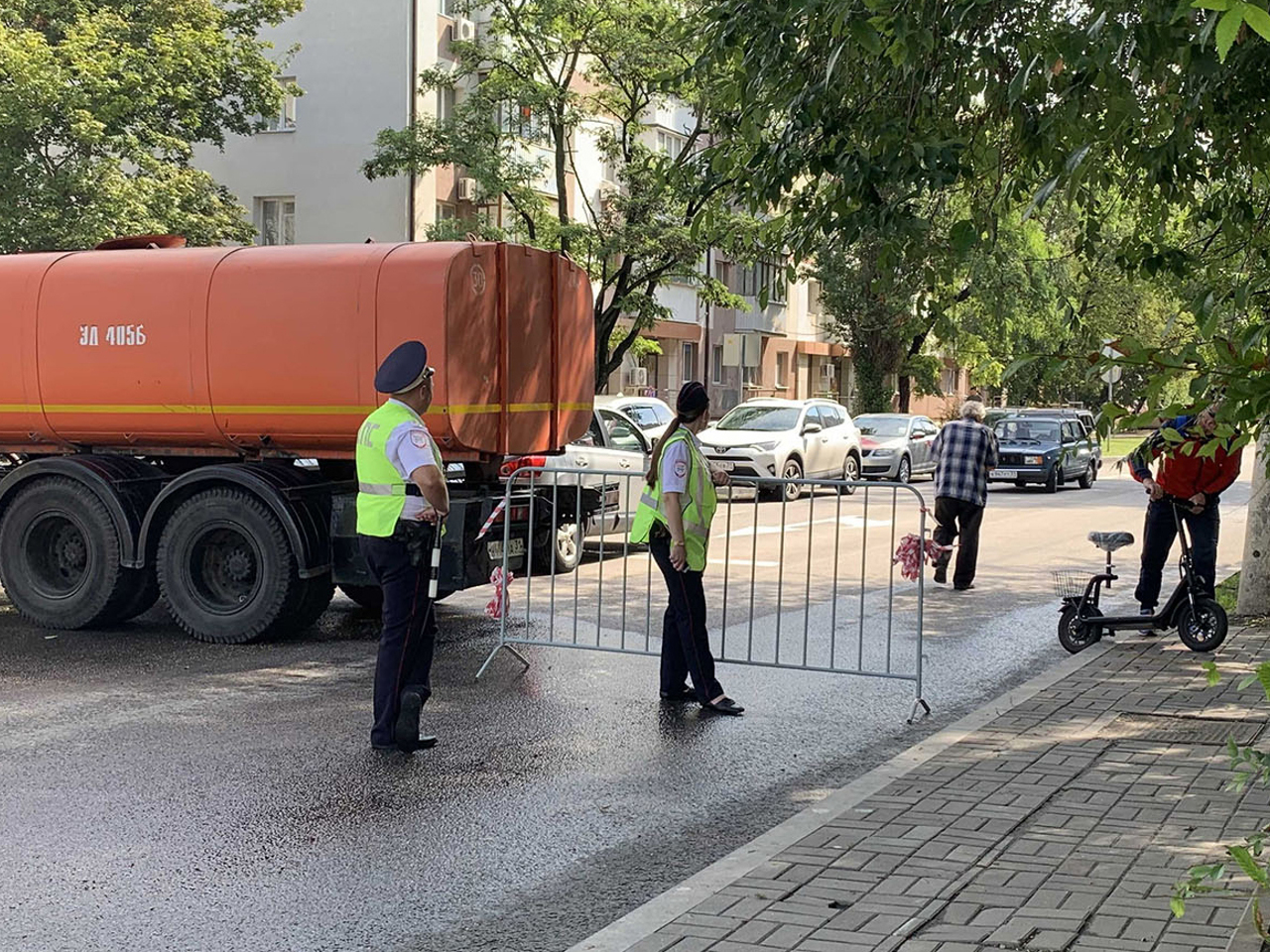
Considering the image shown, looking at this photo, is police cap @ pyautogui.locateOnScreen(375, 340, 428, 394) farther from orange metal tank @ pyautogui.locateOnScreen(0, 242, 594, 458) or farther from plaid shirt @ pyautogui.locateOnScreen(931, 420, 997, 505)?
plaid shirt @ pyautogui.locateOnScreen(931, 420, 997, 505)

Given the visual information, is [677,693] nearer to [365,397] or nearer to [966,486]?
[365,397]

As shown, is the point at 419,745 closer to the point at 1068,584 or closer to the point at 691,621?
the point at 691,621

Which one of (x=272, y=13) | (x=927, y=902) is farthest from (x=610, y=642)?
(x=272, y=13)

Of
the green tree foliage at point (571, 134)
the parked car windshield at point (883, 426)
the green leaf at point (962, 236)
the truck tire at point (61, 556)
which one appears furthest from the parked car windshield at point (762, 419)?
the green leaf at point (962, 236)

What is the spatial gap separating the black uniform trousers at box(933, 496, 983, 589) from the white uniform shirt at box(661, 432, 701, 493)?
6592 mm

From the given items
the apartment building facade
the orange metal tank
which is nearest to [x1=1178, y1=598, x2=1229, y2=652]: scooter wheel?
the orange metal tank

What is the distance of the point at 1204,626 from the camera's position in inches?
418

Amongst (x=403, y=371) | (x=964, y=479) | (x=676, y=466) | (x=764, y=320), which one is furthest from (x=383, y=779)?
(x=764, y=320)

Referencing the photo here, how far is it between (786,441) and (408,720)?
20978mm

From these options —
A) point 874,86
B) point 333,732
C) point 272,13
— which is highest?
point 272,13

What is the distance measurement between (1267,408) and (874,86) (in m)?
5.03

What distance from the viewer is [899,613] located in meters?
12.7

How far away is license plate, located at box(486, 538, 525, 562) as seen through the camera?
1102 cm

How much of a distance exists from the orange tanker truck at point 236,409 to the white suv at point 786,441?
50.7ft
